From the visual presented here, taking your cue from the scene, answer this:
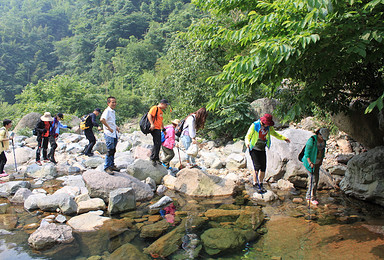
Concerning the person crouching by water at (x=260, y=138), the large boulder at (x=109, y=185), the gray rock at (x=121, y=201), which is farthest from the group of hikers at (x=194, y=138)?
the gray rock at (x=121, y=201)

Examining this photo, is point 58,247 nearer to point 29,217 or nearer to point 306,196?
point 29,217

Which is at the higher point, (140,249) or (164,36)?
(164,36)

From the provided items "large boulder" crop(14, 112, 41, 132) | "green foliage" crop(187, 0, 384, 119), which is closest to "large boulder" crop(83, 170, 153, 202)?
"green foliage" crop(187, 0, 384, 119)

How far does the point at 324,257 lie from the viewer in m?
3.46

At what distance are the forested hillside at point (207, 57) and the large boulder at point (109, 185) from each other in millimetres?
2636

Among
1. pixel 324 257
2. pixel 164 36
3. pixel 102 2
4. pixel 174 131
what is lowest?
pixel 324 257

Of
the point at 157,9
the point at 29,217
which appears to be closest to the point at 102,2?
the point at 157,9

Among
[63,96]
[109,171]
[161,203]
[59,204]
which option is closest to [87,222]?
[59,204]

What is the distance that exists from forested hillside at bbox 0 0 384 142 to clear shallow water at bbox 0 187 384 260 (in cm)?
195

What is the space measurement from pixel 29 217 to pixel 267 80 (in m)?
5.14

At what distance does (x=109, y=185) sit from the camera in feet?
19.5

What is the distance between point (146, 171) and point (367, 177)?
5290 mm

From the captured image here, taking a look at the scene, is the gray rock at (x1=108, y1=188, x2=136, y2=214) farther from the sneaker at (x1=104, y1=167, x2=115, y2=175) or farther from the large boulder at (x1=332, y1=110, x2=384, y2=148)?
the large boulder at (x1=332, y1=110, x2=384, y2=148)

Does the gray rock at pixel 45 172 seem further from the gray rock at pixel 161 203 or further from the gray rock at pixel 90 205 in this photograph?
the gray rock at pixel 161 203
